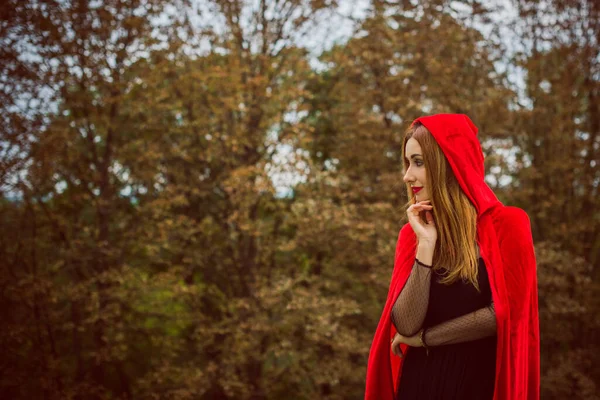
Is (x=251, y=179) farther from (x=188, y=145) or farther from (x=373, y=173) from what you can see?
(x=373, y=173)

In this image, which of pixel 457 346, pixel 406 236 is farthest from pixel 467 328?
pixel 406 236

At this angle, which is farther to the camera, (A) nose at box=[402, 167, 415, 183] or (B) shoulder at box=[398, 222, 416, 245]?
(B) shoulder at box=[398, 222, 416, 245]

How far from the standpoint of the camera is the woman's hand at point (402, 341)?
6.77 feet

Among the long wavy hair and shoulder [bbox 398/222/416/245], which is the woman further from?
shoulder [bbox 398/222/416/245]

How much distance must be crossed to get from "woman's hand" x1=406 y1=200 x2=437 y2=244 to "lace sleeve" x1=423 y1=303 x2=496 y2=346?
29 centimetres

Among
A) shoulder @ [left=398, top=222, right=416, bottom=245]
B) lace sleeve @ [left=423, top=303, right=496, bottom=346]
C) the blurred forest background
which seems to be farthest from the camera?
the blurred forest background

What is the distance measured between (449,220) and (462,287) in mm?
248

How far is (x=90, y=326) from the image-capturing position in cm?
888

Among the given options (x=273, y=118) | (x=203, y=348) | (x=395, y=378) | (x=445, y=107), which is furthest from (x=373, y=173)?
(x=395, y=378)

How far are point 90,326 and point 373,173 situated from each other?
584 centimetres

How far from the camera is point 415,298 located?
2.02 metres

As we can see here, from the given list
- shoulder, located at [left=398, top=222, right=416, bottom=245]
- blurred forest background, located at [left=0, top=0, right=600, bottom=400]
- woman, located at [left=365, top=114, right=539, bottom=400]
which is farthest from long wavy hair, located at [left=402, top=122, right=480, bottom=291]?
blurred forest background, located at [left=0, top=0, right=600, bottom=400]

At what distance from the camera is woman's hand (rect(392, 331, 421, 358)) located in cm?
206

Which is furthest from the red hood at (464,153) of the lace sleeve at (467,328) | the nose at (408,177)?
the lace sleeve at (467,328)
